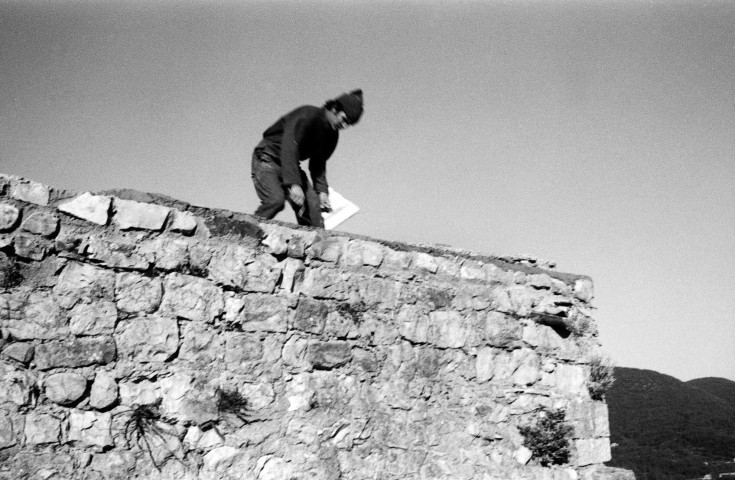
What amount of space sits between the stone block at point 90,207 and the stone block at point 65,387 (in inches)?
34.8

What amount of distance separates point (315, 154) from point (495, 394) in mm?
2479

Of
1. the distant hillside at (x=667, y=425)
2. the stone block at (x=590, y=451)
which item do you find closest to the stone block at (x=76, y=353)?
the stone block at (x=590, y=451)

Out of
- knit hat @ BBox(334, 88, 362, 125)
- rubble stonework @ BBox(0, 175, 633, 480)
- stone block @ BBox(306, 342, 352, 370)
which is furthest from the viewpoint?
knit hat @ BBox(334, 88, 362, 125)

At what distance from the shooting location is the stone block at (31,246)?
127 inches

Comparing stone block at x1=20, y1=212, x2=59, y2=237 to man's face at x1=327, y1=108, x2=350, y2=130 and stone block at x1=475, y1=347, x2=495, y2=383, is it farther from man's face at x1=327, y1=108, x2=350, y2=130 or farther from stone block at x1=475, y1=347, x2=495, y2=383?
stone block at x1=475, y1=347, x2=495, y2=383

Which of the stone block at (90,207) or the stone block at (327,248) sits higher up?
the stone block at (327,248)

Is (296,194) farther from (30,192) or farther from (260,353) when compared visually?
(30,192)

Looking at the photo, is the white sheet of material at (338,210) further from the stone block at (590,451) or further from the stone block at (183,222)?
the stone block at (590,451)

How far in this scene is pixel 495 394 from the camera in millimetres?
4562

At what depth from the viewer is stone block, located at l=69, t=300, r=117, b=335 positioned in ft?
10.8

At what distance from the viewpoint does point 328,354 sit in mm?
3998

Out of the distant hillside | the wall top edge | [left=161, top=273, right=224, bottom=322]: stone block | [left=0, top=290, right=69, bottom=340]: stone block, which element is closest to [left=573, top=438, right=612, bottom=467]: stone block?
the wall top edge

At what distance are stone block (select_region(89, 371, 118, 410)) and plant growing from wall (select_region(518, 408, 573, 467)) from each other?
2.96m

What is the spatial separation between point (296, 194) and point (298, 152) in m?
0.37
